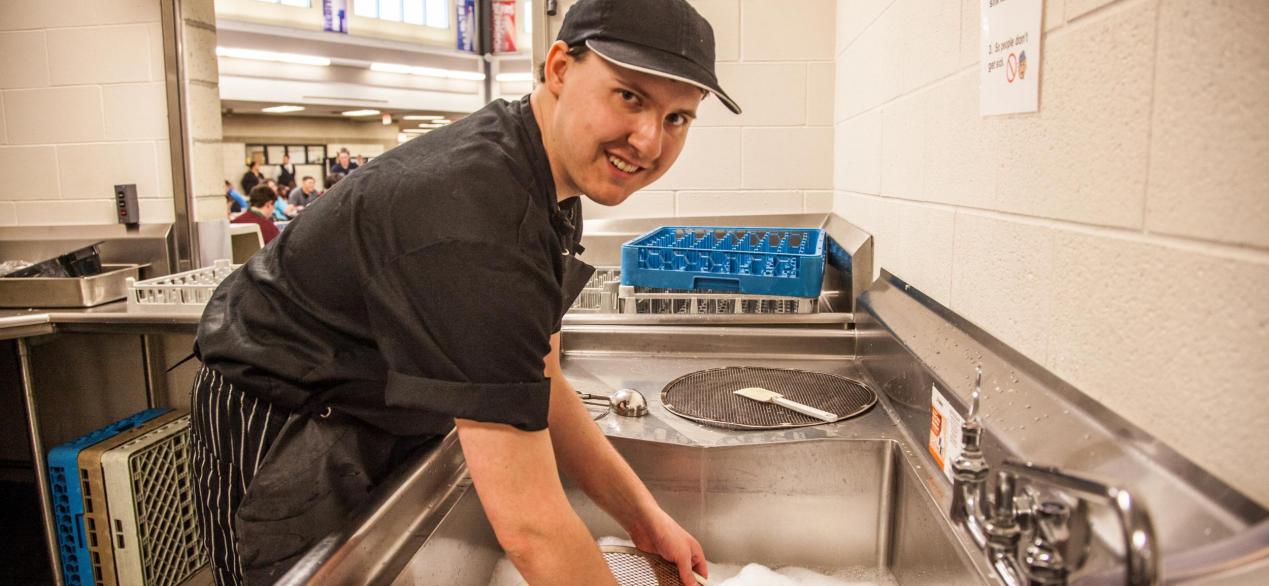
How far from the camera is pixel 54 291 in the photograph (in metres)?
2.33

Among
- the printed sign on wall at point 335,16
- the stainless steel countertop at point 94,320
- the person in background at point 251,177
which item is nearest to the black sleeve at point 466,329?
the stainless steel countertop at point 94,320

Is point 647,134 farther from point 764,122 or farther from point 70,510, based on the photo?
point 70,510

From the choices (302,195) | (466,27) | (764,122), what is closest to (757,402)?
(764,122)

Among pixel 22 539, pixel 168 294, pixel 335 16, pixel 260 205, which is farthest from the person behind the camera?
pixel 335 16

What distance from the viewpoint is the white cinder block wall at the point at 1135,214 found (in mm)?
578

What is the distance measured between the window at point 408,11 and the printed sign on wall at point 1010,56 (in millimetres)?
7426

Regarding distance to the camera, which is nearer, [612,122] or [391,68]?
[612,122]

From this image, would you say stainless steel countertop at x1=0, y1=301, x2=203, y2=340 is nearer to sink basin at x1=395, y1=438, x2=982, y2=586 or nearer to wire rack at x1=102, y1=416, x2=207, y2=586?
wire rack at x1=102, y1=416, x2=207, y2=586

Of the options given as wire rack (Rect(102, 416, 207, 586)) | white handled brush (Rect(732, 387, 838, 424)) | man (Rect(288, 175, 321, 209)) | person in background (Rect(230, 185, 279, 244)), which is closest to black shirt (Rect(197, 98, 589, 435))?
white handled brush (Rect(732, 387, 838, 424))

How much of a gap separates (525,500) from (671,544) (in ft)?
1.34

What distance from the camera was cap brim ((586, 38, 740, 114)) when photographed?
0.83 meters

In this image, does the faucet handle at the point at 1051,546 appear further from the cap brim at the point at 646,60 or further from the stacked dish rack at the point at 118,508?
the stacked dish rack at the point at 118,508

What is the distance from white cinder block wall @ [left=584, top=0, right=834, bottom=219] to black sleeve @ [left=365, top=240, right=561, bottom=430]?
1.92 m

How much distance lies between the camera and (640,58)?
33.0 inches
